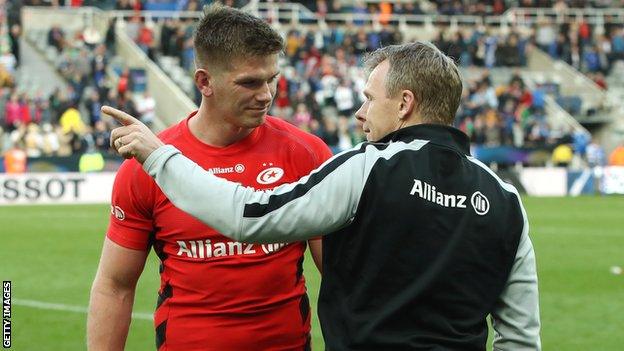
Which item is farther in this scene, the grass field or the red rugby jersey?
the grass field

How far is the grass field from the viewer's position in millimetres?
9422

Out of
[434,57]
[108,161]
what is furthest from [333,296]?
[108,161]

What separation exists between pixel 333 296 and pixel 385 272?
0.18m

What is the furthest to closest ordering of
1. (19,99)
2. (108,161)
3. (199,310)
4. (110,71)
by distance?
(110,71) < (19,99) < (108,161) < (199,310)

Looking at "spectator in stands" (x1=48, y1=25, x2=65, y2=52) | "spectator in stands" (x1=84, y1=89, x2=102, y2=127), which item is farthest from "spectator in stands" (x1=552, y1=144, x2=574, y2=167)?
"spectator in stands" (x1=48, y1=25, x2=65, y2=52)

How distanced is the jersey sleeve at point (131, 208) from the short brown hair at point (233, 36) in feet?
1.65

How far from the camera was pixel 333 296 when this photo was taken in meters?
3.31

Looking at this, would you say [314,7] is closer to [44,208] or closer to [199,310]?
[44,208]

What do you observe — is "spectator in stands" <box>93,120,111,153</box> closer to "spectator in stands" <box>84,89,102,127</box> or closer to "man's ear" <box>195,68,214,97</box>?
"spectator in stands" <box>84,89,102,127</box>

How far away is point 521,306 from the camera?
3.43m

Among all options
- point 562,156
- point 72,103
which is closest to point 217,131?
point 72,103

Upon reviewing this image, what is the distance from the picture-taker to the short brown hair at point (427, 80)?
3311 mm

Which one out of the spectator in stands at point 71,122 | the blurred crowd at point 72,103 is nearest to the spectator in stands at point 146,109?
the blurred crowd at point 72,103

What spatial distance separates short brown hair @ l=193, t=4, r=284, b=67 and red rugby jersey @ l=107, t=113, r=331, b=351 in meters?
0.36
